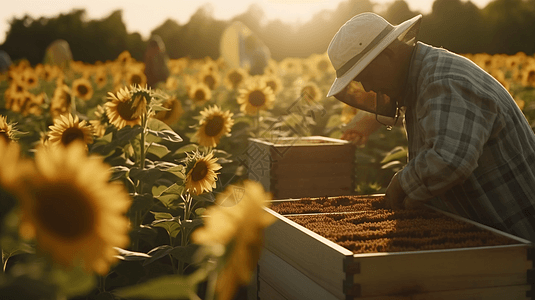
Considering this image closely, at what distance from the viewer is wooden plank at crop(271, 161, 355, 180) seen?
4012mm

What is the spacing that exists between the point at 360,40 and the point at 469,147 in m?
0.74

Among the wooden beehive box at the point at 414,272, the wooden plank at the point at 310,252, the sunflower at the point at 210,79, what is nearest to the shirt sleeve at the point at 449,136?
the wooden beehive box at the point at 414,272

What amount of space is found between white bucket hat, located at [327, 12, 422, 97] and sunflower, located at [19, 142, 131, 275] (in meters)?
2.01

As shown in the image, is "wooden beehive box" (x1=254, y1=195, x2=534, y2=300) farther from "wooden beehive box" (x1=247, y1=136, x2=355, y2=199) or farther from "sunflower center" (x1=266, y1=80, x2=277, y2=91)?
"sunflower center" (x1=266, y1=80, x2=277, y2=91)

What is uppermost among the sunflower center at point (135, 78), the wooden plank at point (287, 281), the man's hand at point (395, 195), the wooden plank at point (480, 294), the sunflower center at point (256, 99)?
the sunflower center at point (135, 78)

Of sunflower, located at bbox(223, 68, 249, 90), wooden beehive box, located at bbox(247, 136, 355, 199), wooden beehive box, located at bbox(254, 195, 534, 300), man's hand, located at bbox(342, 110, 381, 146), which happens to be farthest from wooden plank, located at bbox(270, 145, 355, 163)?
sunflower, located at bbox(223, 68, 249, 90)

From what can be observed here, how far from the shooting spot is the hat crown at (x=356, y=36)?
269cm

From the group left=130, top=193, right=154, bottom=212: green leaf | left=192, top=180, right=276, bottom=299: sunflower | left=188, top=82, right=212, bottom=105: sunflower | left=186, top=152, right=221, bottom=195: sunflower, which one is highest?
left=188, top=82, right=212, bottom=105: sunflower

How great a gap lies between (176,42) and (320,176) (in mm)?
33868

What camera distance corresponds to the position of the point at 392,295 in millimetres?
1793

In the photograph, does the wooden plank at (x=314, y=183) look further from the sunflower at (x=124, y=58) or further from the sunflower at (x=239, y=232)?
the sunflower at (x=124, y=58)

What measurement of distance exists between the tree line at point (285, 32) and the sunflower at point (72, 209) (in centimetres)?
2283

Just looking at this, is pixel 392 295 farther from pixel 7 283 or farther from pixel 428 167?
pixel 7 283

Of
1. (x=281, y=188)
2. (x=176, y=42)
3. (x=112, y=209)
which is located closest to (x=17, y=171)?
(x=112, y=209)
